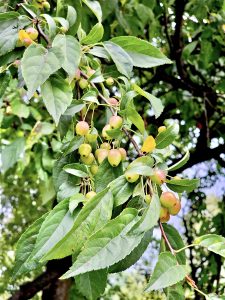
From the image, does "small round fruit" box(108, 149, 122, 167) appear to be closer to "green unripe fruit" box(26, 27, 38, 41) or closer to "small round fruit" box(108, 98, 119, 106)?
"small round fruit" box(108, 98, 119, 106)

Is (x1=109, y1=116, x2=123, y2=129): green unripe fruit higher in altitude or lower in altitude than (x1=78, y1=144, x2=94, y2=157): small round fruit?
higher

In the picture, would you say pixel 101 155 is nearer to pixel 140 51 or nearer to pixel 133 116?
pixel 133 116

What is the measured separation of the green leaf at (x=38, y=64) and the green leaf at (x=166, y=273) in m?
0.24

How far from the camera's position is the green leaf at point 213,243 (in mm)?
523

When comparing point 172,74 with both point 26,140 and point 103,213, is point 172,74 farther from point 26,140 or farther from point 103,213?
point 103,213

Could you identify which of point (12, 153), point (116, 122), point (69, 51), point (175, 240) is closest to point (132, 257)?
point (175, 240)

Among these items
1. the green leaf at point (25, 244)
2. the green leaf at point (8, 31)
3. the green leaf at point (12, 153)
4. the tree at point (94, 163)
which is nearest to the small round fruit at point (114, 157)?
the tree at point (94, 163)

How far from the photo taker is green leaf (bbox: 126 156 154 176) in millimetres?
546

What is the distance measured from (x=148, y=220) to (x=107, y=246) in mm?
47

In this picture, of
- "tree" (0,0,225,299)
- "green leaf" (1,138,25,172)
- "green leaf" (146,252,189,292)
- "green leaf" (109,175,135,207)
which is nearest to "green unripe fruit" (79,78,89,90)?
"tree" (0,0,225,299)

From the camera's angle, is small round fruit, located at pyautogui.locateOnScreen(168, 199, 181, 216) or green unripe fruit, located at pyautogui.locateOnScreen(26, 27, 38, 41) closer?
small round fruit, located at pyautogui.locateOnScreen(168, 199, 181, 216)

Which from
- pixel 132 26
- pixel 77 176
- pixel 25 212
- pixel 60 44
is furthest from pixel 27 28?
pixel 25 212

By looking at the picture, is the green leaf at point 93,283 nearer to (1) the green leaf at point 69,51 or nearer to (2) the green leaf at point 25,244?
(2) the green leaf at point 25,244

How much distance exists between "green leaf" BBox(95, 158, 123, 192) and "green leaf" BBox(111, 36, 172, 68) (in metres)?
0.19
